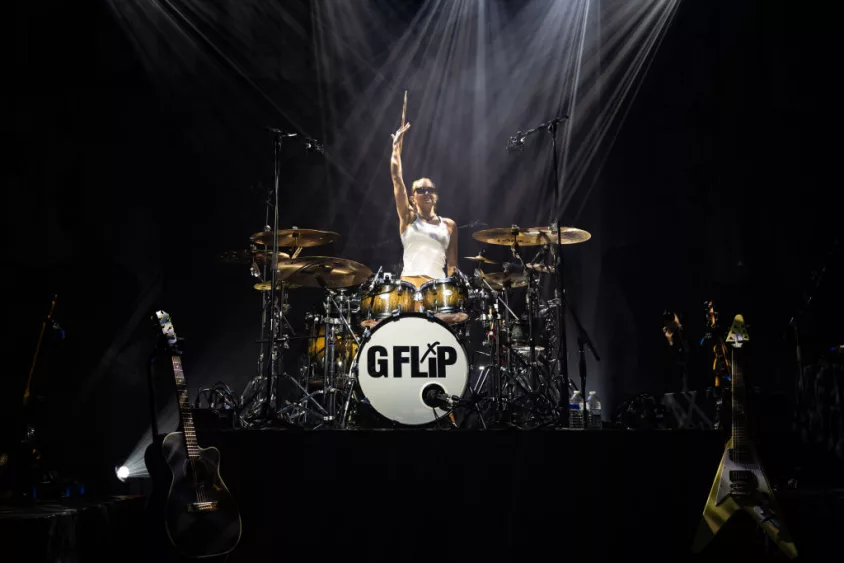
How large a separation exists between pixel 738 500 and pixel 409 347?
2.48 metres

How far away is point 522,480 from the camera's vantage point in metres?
3.99

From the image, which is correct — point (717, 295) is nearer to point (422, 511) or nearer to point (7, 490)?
point (422, 511)

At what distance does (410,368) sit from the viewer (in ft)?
17.1

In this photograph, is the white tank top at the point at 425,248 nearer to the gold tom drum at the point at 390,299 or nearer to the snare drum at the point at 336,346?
the snare drum at the point at 336,346

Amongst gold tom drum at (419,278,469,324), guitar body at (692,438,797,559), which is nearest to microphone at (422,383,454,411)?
gold tom drum at (419,278,469,324)

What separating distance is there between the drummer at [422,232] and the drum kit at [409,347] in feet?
1.62

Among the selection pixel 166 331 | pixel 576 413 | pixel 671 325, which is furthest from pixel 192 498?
pixel 671 325

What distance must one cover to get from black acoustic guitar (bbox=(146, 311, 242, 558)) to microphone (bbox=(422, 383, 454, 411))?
1715mm

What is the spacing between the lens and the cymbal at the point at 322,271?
6445 mm

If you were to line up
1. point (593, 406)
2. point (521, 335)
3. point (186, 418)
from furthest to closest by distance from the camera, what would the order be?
point (593, 406) < point (521, 335) < point (186, 418)

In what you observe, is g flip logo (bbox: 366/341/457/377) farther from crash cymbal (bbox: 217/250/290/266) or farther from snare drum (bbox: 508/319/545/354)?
crash cymbal (bbox: 217/250/290/266)

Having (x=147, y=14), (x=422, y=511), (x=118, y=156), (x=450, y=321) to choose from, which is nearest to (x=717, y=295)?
(x=450, y=321)

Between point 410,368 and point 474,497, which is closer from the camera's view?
point 474,497

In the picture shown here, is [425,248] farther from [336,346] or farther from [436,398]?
[436,398]
